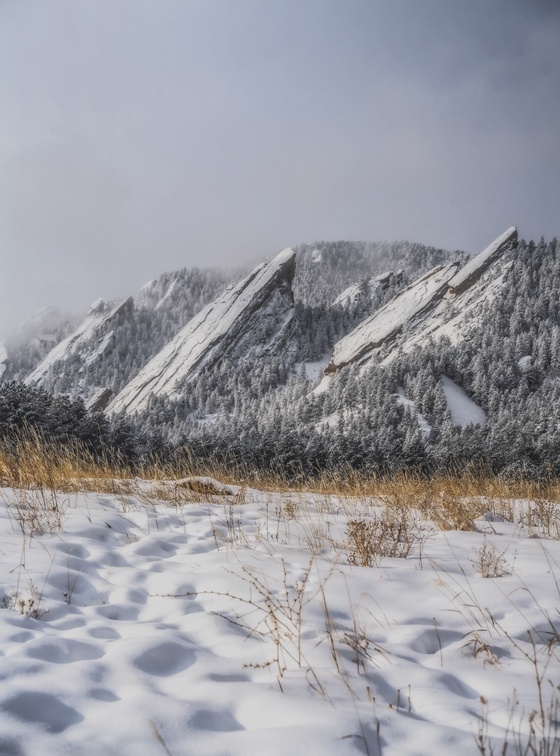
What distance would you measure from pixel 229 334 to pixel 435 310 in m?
72.2

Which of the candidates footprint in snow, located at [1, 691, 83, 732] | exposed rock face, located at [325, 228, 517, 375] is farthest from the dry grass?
exposed rock face, located at [325, 228, 517, 375]

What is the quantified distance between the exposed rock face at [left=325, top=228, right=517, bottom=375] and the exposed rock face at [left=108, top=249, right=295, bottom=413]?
33255 mm

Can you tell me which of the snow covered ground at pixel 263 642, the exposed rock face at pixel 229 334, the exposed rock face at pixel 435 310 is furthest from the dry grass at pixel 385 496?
the exposed rock face at pixel 435 310

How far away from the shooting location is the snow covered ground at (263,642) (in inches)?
53.7

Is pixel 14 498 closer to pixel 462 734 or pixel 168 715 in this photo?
pixel 168 715

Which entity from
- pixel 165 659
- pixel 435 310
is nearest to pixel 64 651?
pixel 165 659

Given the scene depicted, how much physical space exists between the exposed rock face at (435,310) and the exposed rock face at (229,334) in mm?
33255

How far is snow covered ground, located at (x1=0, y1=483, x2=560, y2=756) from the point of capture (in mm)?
1365

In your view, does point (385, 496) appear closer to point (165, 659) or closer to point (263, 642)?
point (263, 642)

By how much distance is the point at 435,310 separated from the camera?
144375mm

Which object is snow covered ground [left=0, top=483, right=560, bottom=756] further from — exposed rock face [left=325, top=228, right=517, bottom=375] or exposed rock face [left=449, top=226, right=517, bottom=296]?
exposed rock face [left=449, top=226, right=517, bottom=296]

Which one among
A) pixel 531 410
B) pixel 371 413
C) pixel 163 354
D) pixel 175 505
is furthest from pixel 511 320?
pixel 175 505

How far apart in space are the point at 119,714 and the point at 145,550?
221 centimetres

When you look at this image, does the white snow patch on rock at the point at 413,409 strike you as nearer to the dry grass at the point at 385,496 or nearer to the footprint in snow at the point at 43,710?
the dry grass at the point at 385,496
